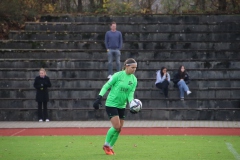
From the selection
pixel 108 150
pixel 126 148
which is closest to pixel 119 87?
pixel 108 150

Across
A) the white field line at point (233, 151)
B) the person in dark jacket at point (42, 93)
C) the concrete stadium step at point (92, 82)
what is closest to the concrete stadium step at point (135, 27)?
the concrete stadium step at point (92, 82)

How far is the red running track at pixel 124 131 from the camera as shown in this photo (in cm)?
2041

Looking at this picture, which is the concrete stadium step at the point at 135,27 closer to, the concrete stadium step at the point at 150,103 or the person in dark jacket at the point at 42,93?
the concrete stadium step at the point at 150,103

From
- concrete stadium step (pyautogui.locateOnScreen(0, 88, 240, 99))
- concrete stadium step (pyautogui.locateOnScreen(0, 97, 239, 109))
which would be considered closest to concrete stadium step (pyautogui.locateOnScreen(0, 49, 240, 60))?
concrete stadium step (pyautogui.locateOnScreen(0, 88, 240, 99))

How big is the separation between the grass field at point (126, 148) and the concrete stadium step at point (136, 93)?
6.91 m

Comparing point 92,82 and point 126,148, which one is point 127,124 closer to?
point 92,82

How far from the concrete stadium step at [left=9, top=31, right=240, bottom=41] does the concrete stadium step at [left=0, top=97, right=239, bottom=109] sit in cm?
584

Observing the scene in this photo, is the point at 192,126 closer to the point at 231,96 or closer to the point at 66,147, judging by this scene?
the point at 231,96

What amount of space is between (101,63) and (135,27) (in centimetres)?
399

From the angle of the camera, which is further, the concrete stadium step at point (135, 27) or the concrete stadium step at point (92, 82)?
the concrete stadium step at point (135, 27)

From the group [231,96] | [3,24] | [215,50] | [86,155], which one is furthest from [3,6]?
[86,155]

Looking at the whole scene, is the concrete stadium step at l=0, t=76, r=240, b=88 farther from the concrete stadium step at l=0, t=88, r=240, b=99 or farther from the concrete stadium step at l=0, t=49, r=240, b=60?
the concrete stadium step at l=0, t=49, r=240, b=60

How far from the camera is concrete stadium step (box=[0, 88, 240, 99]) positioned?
2584cm

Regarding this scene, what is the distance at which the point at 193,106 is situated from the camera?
82.5ft
